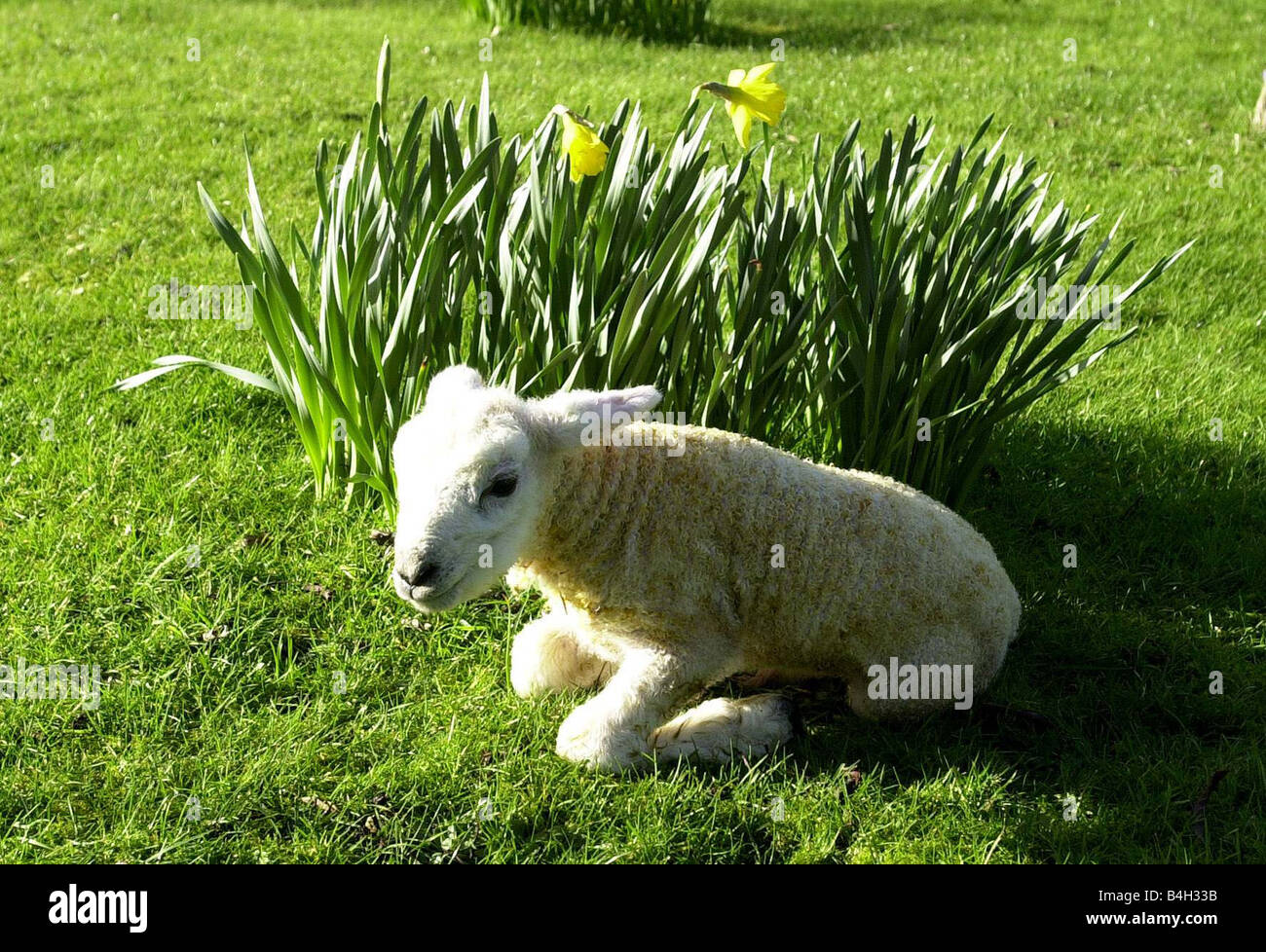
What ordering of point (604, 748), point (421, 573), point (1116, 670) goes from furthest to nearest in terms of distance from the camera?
point (1116, 670)
point (604, 748)
point (421, 573)

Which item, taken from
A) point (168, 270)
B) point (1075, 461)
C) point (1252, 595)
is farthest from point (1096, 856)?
point (168, 270)

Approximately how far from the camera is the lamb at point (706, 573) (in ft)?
10.1

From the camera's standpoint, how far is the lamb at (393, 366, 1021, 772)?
121 inches

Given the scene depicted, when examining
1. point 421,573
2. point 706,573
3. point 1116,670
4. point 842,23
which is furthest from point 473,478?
point 842,23

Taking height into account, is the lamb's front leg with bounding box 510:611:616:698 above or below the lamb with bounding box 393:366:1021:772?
below

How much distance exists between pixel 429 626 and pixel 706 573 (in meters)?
1.07

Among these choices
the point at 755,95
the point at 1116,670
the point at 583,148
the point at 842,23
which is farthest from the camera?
the point at 842,23

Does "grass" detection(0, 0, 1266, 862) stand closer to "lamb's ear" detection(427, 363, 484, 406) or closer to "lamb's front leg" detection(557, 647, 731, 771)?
"lamb's front leg" detection(557, 647, 731, 771)

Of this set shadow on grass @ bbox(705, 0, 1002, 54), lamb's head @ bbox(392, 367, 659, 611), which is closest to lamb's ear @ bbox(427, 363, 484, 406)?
lamb's head @ bbox(392, 367, 659, 611)

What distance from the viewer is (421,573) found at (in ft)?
9.15

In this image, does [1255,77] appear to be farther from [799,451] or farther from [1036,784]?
[1036,784]

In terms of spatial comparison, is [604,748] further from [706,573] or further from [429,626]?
[429,626]

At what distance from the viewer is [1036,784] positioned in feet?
10.8

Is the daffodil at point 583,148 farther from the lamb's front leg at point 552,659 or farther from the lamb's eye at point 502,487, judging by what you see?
the lamb's front leg at point 552,659
